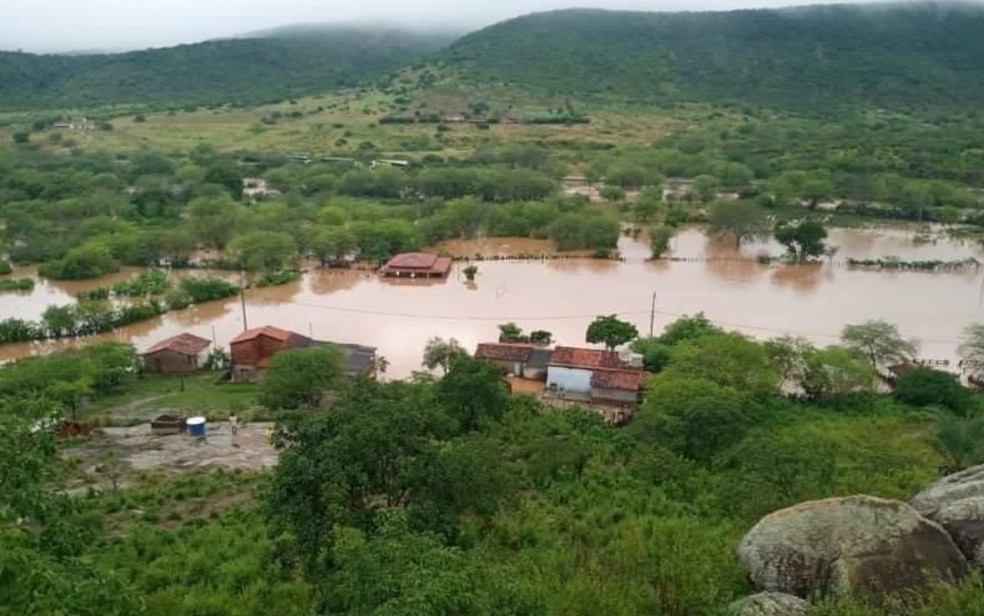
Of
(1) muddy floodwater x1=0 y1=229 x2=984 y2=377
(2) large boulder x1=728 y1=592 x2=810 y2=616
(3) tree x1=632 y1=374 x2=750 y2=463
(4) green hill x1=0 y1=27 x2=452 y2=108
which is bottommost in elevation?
(1) muddy floodwater x1=0 y1=229 x2=984 y2=377

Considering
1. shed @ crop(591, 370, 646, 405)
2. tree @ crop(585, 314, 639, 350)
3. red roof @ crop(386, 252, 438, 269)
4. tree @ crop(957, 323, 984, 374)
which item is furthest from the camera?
red roof @ crop(386, 252, 438, 269)

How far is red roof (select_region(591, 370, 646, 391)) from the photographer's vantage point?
2973 centimetres

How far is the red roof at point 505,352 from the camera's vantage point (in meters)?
33.2

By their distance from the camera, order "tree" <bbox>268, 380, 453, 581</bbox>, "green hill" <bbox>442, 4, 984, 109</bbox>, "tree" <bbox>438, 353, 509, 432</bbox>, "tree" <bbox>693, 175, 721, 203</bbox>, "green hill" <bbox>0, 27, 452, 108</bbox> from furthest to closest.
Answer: "green hill" <bbox>0, 27, 452, 108</bbox> < "green hill" <bbox>442, 4, 984, 109</bbox> < "tree" <bbox>693, 175, 721, 203</bbox> < "tree" <bbox>438, 353, 509, 432</bbox> < "tree" <bbox>268, 380, 453, 581</bbox>

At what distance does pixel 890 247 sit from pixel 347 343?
126ft

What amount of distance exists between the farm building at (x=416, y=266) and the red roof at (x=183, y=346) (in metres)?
15.7

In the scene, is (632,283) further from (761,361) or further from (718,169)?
(718,169)

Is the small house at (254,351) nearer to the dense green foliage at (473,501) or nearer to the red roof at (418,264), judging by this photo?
the dense green foliage at (473,501)

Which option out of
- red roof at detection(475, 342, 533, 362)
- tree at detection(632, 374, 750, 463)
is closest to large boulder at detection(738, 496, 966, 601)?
tree at detection(632, 374, 750, 463)

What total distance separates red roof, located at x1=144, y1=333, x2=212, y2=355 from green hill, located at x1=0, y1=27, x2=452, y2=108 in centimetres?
11163

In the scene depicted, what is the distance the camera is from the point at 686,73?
5586 inches

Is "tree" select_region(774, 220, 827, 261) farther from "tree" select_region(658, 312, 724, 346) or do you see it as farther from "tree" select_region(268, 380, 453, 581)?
"tree" select_region(268, 380, 453, 581)

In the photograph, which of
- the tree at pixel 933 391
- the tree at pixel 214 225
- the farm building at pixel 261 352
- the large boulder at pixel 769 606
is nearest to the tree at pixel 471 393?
the farm building at pixel 261 352

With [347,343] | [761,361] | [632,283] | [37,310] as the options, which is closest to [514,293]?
[632,283]
